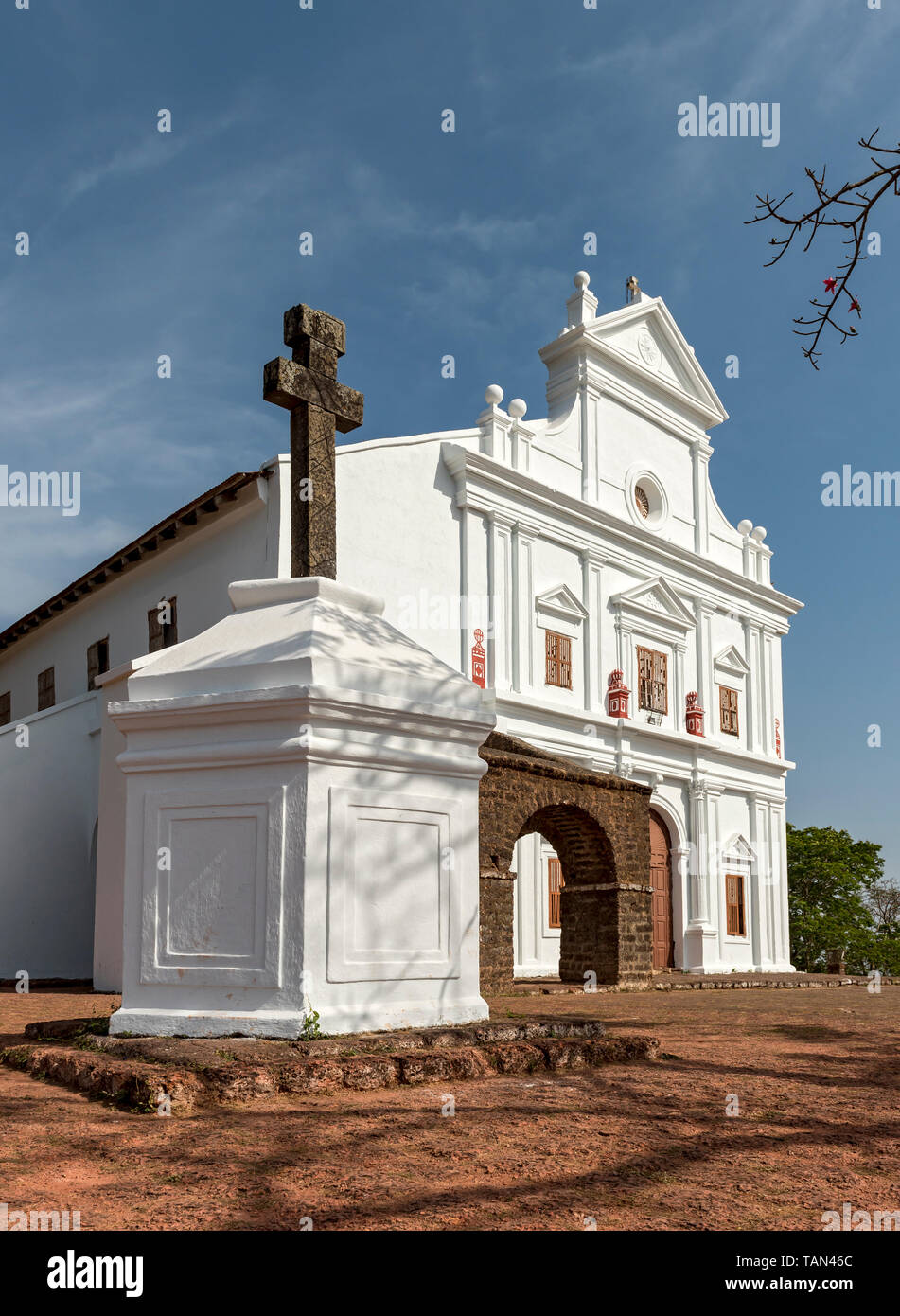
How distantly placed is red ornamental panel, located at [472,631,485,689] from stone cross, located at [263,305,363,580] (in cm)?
1076

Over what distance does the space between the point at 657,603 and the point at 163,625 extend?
9.71 metres

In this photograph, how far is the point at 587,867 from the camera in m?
14.1

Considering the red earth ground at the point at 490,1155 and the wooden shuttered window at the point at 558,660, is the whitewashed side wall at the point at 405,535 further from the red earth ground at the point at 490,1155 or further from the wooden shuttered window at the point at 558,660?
the red earth ground at the point at 490,1155

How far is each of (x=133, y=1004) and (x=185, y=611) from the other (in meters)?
12.0

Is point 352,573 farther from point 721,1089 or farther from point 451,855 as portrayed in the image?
point 721,1089

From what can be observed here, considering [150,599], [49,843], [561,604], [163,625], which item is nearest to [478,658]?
[561,604]

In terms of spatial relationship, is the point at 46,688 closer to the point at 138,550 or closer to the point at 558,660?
the point at 138,550

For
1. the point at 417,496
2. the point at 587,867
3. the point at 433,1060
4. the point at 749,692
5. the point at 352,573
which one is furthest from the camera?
the point at 749,692

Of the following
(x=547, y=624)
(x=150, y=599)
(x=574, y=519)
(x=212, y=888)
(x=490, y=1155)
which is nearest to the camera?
(x=490, y=1155)

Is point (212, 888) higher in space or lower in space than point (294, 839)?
lower

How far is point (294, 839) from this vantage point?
502 centimetres

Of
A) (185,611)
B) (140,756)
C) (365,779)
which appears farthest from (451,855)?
(185,611)

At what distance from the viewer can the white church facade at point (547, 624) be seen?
15.2 m

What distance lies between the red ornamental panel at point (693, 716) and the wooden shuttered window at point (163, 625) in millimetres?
10349
